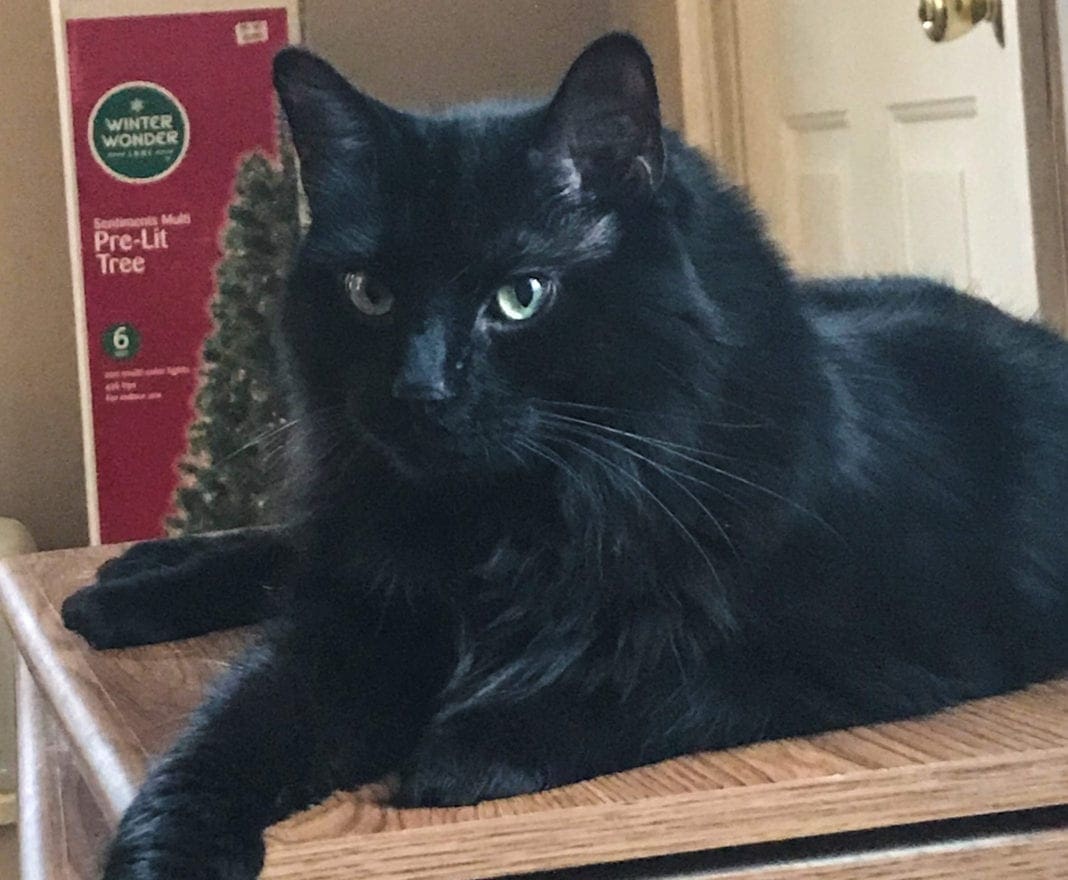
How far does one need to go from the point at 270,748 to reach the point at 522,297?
24cm

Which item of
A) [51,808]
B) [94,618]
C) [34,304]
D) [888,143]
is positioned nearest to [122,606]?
[94,618]

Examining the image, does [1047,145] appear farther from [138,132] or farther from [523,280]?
[138,132]

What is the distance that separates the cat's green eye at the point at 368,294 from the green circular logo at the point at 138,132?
5.12 feet

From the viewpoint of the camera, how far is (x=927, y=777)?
1.94ft

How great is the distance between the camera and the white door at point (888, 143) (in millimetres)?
1501

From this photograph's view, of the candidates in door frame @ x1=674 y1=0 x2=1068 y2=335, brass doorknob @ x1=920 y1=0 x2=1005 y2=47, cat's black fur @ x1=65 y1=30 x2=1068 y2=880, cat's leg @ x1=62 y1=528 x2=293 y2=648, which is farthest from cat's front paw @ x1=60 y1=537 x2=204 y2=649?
brass doorknob @ x1=920 y1=0 x2=1005 y2=47

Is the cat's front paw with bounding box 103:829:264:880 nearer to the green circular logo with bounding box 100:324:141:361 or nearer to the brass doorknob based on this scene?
the brass doorknob

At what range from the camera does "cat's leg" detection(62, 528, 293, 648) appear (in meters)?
0.98

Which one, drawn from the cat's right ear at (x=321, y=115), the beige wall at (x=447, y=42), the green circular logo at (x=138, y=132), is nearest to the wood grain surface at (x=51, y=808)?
the cat's right ear at (x=321, y=115)

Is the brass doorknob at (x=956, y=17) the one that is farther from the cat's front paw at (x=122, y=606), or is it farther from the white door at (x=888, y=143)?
the cat's front paw at (x=122, y=606)

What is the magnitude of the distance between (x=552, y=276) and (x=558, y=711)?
0.20m

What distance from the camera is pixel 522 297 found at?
2.25 ft

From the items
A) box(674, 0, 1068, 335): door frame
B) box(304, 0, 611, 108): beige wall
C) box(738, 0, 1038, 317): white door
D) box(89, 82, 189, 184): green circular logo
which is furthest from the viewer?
box(304, 0, 611, 108): beige wall

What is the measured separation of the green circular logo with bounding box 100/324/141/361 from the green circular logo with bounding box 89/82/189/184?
0.22 meters
